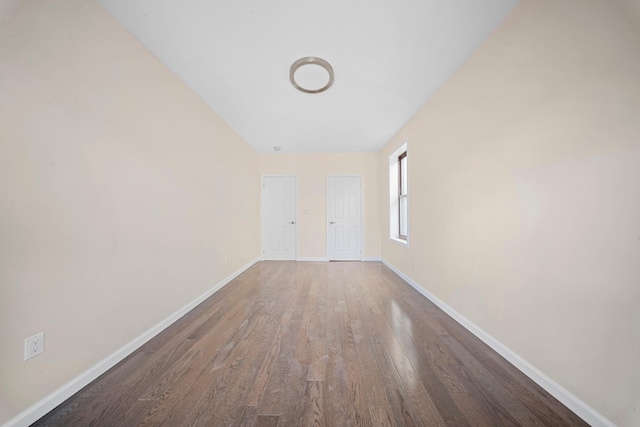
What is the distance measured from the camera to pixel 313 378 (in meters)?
1.40

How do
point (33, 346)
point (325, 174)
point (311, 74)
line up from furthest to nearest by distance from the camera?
point (325, 174)
point (311, 74)
point (33, 346)

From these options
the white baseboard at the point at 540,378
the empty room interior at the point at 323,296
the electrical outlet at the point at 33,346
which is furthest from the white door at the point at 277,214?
the electrical outlet at the point at 33,346

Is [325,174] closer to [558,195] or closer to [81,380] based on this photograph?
[558,195]

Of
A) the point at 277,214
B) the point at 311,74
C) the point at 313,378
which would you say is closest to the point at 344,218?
the point at 277,214

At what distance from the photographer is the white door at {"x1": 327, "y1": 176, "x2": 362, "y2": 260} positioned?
5102mm

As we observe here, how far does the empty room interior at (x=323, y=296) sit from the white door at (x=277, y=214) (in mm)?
2347

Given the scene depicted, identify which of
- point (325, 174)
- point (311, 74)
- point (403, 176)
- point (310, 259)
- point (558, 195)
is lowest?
point (310, 259)

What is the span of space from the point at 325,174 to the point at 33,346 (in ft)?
14.7

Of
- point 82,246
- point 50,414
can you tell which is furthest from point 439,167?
point 50,414

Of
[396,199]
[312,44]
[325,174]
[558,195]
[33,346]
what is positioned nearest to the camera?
[33,346]

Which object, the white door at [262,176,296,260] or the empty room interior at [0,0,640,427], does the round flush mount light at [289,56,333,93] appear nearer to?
the empty room interior at [0,0,640,427]

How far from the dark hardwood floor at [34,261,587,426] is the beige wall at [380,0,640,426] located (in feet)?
0.97

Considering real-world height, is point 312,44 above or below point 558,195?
above

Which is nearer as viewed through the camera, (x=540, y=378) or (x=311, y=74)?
(x=540, y=378)
